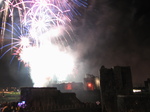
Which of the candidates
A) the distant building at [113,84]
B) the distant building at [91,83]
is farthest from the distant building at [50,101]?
the distant building at [91,83]

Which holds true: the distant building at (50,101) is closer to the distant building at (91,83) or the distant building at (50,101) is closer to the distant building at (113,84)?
the distant building at (113,84)

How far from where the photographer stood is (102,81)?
29.7 metres

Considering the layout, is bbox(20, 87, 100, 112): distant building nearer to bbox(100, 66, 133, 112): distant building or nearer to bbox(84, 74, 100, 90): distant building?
bbox(100, 66, 133, 112): distant building

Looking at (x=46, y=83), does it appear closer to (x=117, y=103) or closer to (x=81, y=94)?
(x=81, y=94)

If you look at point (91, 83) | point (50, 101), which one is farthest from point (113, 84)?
point (91, 83)

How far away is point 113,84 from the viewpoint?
2977 centimetres

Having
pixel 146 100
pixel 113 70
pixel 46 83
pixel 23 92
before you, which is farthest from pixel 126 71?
pixel 46 83

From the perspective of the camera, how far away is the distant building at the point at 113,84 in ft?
93.2

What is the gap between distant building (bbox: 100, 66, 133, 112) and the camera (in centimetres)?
2840

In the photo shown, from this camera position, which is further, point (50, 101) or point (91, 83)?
point (91, 83)

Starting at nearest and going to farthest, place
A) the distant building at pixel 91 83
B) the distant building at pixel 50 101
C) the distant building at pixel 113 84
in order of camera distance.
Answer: the distant building at pixel 50 101
the distant building at pixel 113 84
the distant building at pixel 91 83

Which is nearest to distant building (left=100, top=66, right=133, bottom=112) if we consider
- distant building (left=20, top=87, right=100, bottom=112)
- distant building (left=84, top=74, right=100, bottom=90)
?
distant building (left=20, top=87, right=100, bottom=112)

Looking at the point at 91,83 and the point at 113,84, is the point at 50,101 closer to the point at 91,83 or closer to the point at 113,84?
the point at 113,84

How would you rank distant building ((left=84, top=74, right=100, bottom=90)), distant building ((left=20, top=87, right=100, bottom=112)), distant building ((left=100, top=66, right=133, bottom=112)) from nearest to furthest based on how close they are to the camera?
distant building ((left=20, top=87, right=100, bottom=112)) → distant building ((left=100, top=66, right=133, bottom=112)) → distant building ((left=84, top=74, right=100, bottom=90))
